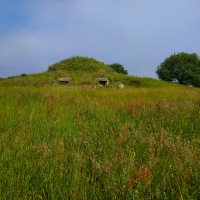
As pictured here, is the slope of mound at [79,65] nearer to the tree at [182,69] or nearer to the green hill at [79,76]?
the green hill at [79,76]

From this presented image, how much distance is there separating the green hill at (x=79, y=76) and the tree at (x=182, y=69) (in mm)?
21882

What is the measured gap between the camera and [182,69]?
154 feet

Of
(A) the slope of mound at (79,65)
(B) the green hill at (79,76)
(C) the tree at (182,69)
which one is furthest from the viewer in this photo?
(C) the tree at (182,69)

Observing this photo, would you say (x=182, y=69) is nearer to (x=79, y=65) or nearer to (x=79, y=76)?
(x=79, y=65)

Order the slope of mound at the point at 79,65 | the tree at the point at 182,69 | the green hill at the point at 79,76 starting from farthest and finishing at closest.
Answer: the tree at the point at 182,69
the slope of mound at the point at 79,65
the green hill at the point at 79,76

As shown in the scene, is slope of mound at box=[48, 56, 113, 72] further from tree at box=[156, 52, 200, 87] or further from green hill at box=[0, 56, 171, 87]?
tree at box=[156, 52, 200, 87]

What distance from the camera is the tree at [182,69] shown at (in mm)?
46188

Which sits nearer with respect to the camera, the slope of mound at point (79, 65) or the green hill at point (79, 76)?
the green hill at point (79, 76)

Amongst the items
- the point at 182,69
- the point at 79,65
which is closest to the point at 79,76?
the point at 79,65

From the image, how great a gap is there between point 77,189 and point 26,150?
49.2 inches

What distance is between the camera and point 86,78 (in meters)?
25.1

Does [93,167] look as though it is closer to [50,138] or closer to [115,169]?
[115,169]

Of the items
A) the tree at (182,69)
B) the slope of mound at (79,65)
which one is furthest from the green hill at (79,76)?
the tree at (182,69)

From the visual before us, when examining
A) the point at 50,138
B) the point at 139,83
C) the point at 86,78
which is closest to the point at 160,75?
the point at 139,83
